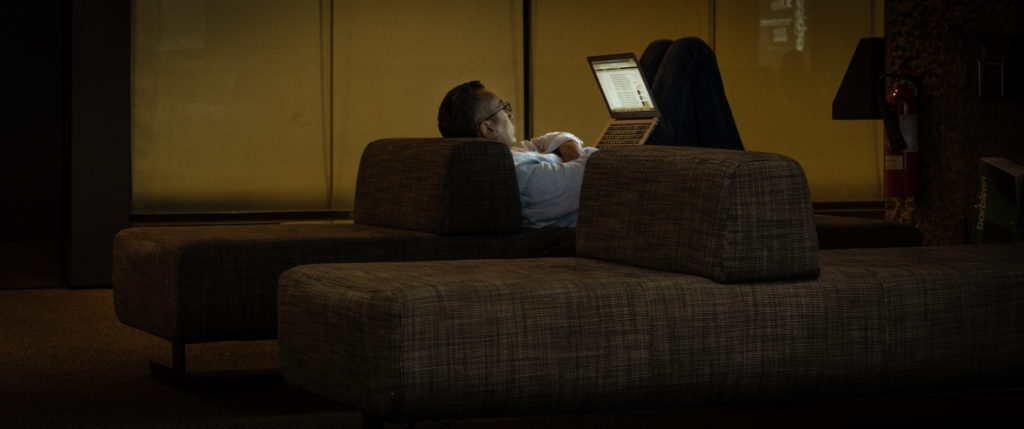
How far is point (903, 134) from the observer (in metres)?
5.28

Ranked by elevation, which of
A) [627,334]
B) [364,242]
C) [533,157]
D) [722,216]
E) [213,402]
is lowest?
[213,402]

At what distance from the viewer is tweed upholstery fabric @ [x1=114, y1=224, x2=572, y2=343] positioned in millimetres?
3195

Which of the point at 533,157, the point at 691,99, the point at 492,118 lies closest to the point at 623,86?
the point at 691,99

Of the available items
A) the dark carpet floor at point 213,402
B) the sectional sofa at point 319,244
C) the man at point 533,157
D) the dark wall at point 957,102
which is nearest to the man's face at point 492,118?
the man at point 533,157

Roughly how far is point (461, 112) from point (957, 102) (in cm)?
235

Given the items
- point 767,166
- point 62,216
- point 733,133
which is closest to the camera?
point 767,166

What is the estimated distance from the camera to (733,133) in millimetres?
4555

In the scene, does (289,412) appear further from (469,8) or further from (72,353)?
(469,8)

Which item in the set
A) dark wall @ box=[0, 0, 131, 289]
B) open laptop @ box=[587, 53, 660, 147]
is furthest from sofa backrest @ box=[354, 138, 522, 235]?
dark wall @ box=[0, 0, 131, 289]

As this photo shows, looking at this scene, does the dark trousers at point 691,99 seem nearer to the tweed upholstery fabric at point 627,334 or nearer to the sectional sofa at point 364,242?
the sectional sofa at point 364,242

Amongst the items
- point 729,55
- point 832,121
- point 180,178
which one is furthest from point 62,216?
point 832,121

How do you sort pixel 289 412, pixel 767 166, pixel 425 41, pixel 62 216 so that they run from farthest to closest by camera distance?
pixel 425 41
pixel 62 216
pixel 289 412
pixel 767 166

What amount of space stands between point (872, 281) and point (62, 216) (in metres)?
4.94

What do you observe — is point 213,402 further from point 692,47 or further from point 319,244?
point 692,47
